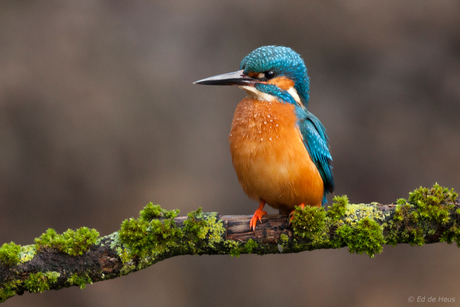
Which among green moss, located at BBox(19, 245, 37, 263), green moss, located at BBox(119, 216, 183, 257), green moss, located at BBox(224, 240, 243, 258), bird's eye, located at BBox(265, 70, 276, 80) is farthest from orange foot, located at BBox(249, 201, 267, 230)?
green moss, located at BBox(19, 245, 37, 263)

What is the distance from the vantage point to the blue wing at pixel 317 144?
2.51m

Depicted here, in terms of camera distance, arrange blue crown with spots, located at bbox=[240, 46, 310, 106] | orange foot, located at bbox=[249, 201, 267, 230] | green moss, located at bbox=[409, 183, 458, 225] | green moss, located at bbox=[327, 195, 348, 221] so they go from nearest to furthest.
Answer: green moss, located at bbox=[409, 183, 458, 225] → green moss, located at bbox=[327, 195, 348, 221] → orange foot, located at bbox=[249, 201, 267, 230] → blue crown with spots, located at bbox=[240, 46, 310, 106]

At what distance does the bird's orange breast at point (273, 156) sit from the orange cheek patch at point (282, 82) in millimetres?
116

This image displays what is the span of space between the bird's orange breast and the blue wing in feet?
0.19

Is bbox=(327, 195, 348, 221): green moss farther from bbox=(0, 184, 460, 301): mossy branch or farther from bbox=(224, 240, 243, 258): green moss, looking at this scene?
bbox=(224, 240, 243, 258): green moss

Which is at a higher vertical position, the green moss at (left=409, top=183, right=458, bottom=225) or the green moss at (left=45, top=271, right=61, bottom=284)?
the green moss at (left=409, top=183, right=458, bottom=225)

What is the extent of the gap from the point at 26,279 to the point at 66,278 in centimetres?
18

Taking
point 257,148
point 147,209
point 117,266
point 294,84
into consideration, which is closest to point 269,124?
point 257,148

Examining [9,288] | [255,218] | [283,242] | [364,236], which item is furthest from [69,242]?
[364,236]

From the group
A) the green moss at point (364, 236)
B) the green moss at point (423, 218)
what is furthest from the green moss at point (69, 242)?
the green moss at point (423, 218)

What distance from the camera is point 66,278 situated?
2162 millimetres

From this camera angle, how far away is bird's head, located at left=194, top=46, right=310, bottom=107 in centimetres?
246

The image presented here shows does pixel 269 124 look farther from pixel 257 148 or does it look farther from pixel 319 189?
pixel 319 189

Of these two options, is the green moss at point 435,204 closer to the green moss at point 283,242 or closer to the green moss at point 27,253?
the green moss at point 283,242
